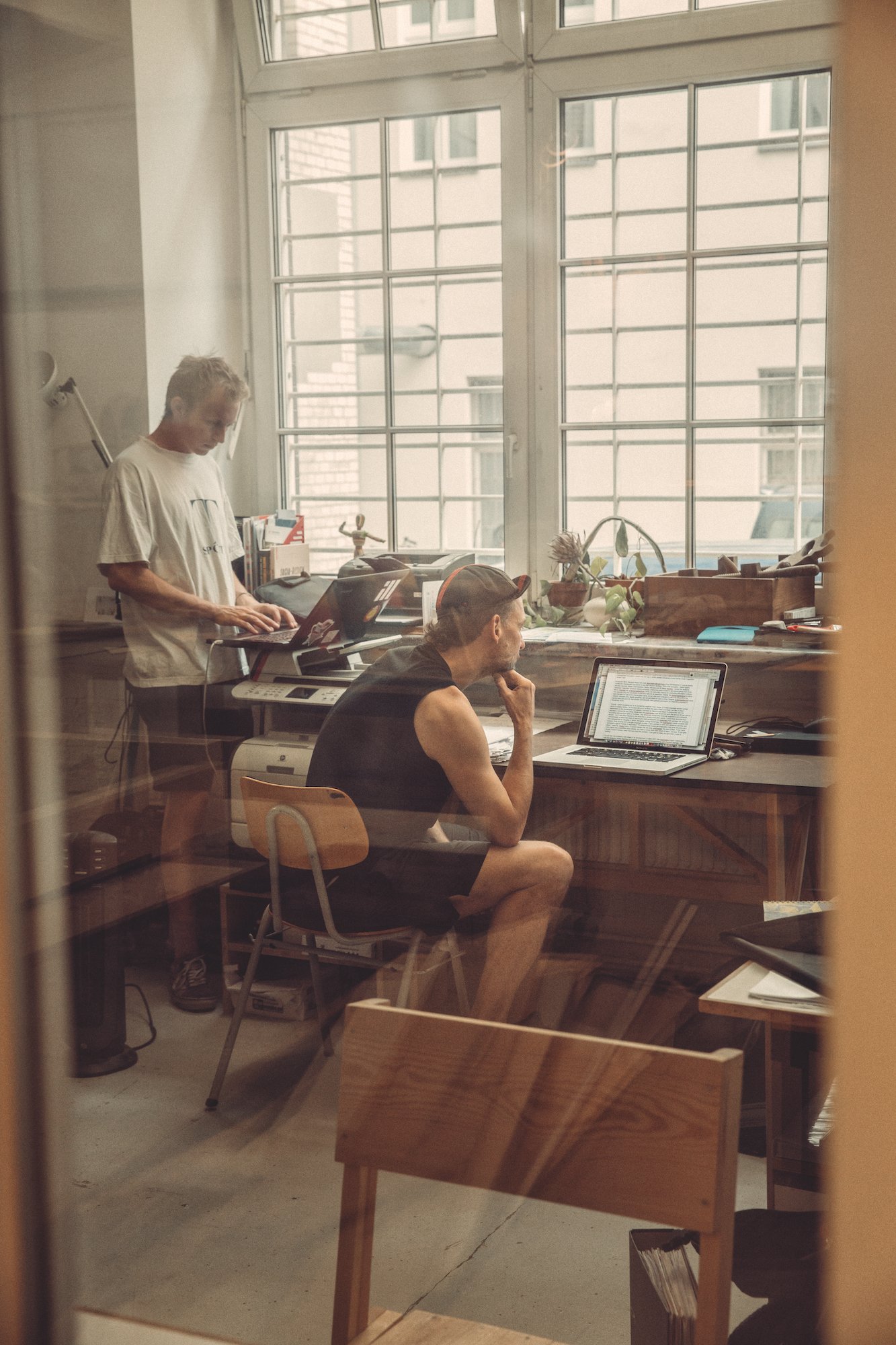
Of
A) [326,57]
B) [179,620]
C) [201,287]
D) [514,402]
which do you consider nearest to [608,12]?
[326,57]

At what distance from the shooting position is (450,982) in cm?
226

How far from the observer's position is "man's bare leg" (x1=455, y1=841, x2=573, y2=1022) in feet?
7.33

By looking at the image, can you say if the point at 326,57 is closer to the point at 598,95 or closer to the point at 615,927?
the point at 598,95

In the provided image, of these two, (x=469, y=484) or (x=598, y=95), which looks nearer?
(x=598, y=95)

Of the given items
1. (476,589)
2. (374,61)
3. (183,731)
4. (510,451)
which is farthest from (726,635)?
(374,61)

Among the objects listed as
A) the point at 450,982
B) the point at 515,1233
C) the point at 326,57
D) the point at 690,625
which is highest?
the point at 326,57

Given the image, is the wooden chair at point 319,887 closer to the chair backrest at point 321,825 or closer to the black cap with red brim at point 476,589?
the chair backrest at point 321,825

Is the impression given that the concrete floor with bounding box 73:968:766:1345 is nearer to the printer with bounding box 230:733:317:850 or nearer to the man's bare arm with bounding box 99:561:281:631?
the printer with bounding box 230:733:317:850

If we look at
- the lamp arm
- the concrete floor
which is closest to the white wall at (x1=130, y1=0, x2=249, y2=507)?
the lamp arm

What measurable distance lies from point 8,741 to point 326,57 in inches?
72.2

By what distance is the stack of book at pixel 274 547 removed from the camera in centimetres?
202

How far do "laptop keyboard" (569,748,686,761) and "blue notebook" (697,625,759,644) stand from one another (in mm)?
285

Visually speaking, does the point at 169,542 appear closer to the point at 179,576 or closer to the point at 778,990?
the point at 179,576

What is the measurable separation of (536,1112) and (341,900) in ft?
4.34
